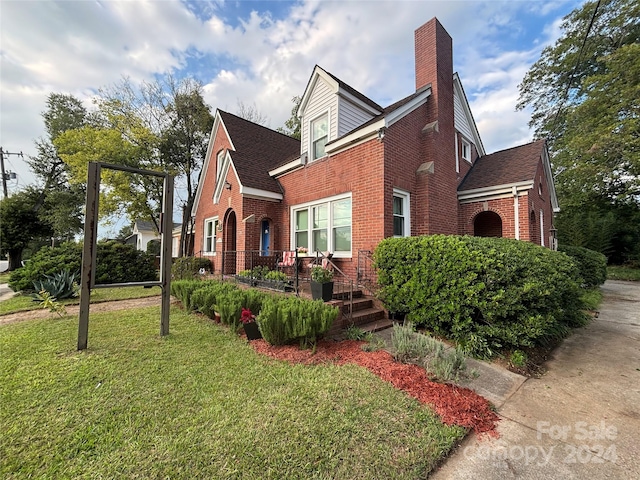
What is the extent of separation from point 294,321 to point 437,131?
7.40m

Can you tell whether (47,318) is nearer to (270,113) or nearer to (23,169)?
(270,113)

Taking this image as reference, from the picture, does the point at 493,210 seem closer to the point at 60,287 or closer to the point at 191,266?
the point at 191,266

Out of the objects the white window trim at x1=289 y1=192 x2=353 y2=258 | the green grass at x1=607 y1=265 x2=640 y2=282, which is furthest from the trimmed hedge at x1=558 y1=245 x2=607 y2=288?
the white window trim at x1=289 y1=192 x2=353 y2=258

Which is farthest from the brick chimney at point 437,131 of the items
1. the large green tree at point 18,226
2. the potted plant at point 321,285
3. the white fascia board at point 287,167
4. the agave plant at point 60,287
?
the large green tree at point 18,226

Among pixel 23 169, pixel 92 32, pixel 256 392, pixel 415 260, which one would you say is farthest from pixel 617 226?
pixel 23 169

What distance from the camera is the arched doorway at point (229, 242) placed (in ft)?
35.5

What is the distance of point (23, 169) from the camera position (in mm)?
23125

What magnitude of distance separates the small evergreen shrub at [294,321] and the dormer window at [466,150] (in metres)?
10.6

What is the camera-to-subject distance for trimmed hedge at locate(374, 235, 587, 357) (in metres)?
3.99

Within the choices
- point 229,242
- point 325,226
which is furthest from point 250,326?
point 229,242

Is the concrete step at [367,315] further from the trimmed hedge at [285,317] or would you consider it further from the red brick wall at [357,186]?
the red brick wall at [357,186]

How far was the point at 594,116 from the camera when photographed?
15.3 metres

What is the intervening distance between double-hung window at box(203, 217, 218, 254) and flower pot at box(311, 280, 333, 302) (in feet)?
27.0

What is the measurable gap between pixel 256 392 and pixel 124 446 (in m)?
1.18
